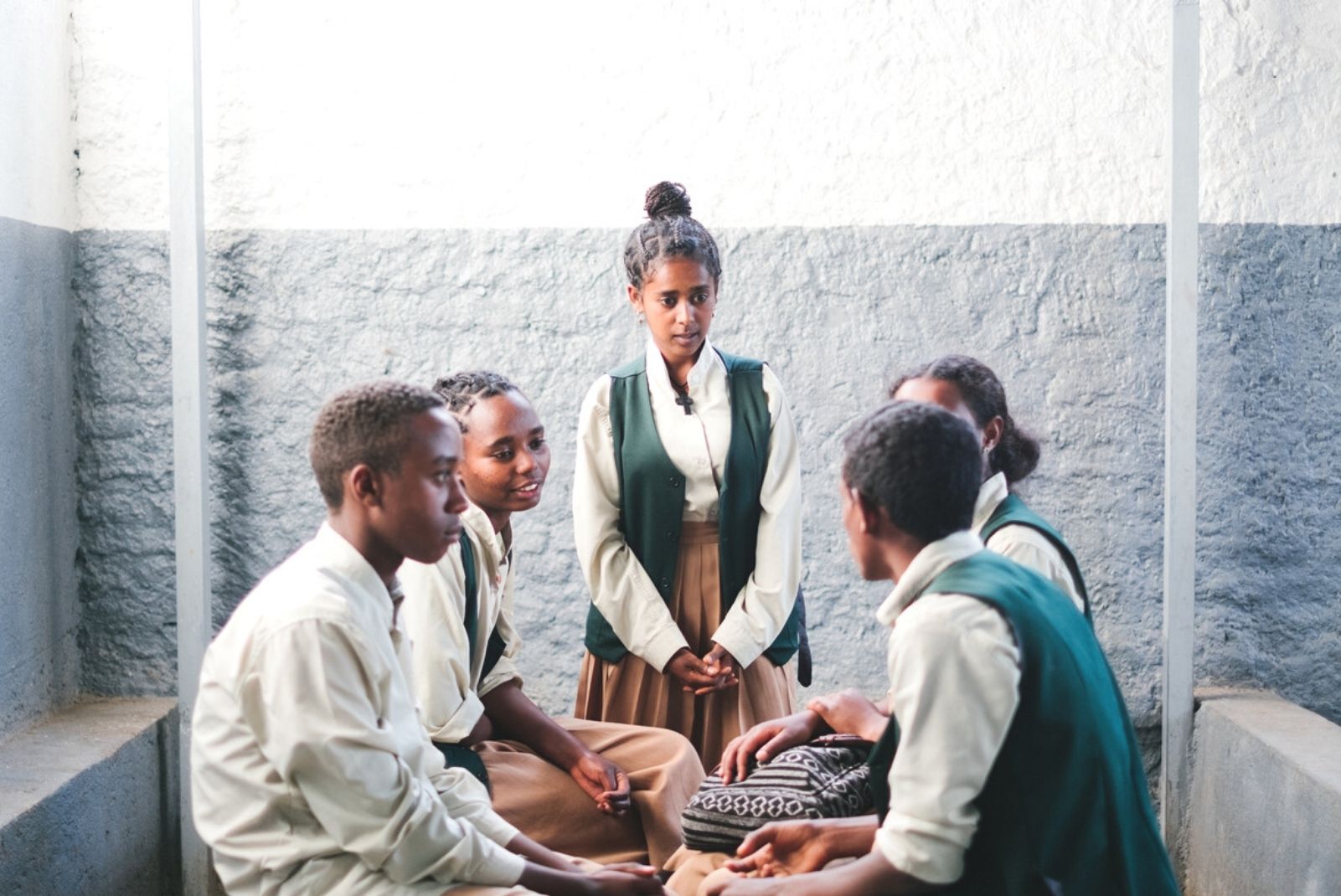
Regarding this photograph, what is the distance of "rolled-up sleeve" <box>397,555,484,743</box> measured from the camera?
8.17 feet

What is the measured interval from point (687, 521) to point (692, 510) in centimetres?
3

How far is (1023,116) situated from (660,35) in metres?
1.09

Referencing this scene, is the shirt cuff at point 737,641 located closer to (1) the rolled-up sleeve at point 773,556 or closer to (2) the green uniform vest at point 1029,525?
(1) the rolled-up sleeve at point 773,556

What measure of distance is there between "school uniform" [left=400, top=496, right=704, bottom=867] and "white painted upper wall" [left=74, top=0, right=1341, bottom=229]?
1772 millimetres

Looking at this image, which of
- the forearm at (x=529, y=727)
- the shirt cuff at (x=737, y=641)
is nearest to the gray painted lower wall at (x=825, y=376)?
the shirt cuff at (x=737, y=641)

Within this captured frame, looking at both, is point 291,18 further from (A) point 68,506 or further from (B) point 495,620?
(B) point 495,620

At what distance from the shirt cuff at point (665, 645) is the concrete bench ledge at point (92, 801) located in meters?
1.47

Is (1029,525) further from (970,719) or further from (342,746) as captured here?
(342,746)

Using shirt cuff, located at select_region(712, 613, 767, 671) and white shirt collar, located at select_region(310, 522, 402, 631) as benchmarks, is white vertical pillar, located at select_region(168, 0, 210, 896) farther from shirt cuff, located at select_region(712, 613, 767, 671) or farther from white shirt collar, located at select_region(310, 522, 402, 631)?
white shirt collar, located at select_region(310, 522, 402, 631)

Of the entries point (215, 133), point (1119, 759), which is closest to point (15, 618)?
point (215, 133)

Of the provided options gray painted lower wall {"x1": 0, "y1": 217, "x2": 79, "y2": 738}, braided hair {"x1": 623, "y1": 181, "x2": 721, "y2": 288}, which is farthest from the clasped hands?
gray painted lower wall {"x1": 0, "y1": 217, "x2": 79, "y2": 738}

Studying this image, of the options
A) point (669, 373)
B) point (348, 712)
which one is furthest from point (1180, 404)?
point (348, 712)

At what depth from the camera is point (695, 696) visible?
3354 millimetres

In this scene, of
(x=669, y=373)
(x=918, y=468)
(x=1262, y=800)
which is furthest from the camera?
(x=1262, y=800)
